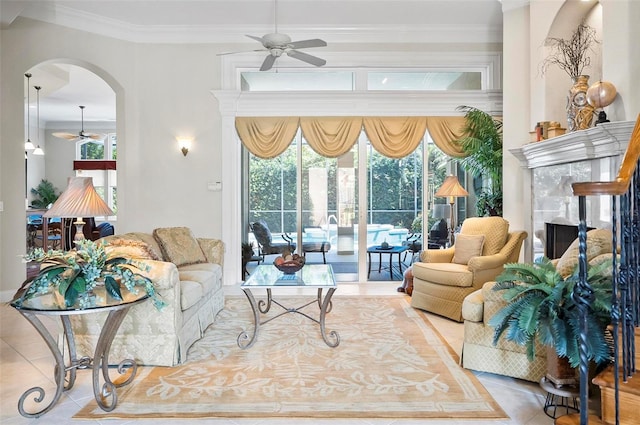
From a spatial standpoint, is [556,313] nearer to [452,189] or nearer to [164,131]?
[452,189]

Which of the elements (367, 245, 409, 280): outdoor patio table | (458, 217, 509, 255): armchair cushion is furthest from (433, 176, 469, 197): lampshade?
(367, 245, 409, 280): outdoor patio table

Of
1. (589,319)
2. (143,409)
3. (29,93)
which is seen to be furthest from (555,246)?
(29,93)

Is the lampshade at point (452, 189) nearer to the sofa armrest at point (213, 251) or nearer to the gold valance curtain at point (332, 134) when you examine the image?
the gold valance curtain at point (332, 134)

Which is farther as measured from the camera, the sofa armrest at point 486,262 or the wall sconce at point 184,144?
the wall sconce at point 184,144

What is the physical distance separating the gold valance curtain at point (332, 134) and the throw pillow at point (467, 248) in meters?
2.08

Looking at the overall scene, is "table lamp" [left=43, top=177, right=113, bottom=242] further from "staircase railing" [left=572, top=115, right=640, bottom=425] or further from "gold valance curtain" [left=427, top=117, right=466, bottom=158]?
"gold valance curtain" [left=427, top=117, right=466, bottom=158]

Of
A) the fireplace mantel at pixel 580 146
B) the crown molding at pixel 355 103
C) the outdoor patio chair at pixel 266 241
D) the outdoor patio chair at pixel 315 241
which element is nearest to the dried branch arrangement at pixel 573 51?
the fireplace mantel at pixel 580 146

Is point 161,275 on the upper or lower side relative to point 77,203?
lower

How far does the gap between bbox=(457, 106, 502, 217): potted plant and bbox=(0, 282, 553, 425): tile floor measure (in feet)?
7.47

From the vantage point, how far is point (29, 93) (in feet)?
25.9

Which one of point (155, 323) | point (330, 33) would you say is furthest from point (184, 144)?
point (155, 323)

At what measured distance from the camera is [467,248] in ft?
15.1

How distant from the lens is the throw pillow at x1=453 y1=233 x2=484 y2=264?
4.56 metres

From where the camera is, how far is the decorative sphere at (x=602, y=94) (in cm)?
334
